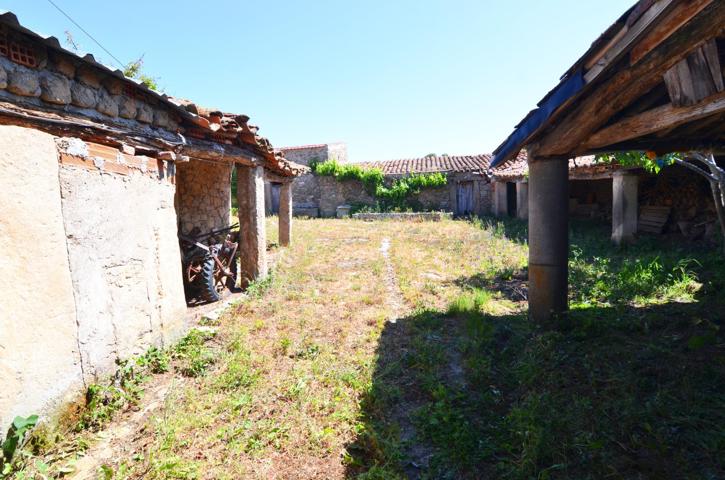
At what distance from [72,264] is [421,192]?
18.1 metres

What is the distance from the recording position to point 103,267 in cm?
338

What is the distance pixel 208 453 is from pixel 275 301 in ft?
11.1

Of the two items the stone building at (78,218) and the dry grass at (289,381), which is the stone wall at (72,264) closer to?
the stone building at (78,218)

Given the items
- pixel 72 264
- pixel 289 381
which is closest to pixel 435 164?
pixel 289 381

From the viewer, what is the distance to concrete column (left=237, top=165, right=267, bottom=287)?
22.0 feet

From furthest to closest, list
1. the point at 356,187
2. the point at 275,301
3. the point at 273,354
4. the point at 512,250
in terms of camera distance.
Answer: the point at 356,187, the point at 512,250, the point at 275,301, the point at 273,354

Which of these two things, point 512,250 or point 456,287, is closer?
point 456,287

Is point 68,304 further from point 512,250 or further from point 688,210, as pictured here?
point 688,210

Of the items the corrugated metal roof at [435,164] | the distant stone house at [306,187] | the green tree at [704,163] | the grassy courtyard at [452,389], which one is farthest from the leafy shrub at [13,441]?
the distant stone house at [306,187]

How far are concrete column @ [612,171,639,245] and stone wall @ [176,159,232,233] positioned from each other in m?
9.58

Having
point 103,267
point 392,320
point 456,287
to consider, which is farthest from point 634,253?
point 103,267

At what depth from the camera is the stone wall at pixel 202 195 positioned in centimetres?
669

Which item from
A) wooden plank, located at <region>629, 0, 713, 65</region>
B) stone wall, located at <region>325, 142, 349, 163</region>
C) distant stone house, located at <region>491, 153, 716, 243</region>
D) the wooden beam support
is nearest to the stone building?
wooden plank, located at <region>629, 0, 713, 65</region>

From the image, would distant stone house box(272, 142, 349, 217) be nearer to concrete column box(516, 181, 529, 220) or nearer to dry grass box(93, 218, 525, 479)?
concrete column box(516, 181, 529, 220)
